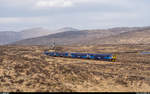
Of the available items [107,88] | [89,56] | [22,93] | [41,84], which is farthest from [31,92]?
[89,56]

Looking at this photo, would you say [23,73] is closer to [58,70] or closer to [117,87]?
[58,70]

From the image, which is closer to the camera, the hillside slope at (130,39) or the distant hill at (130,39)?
the hillside slope at (130,39)

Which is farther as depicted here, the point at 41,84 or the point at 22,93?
the point at 41,84

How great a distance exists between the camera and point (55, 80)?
81.4 ft

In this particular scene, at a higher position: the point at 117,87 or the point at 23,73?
the point at 23,73

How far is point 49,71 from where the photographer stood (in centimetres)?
2867

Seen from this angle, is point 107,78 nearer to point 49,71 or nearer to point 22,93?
point 49,71

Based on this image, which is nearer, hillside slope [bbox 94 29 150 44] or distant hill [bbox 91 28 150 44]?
hillside slope [bbox 94 29 150 44]

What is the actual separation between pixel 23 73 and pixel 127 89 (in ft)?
48.1

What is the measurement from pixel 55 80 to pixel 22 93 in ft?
20.5

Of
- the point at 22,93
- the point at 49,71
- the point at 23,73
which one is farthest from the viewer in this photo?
the point at 49,71

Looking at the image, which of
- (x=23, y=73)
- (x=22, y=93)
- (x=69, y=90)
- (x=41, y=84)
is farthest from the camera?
(x=23, y=73)

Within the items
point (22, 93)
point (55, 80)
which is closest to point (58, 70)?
point (55, 80)

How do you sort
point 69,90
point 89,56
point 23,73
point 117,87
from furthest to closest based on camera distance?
point 89,56, point 23,73, point 117,87, point 69,90
